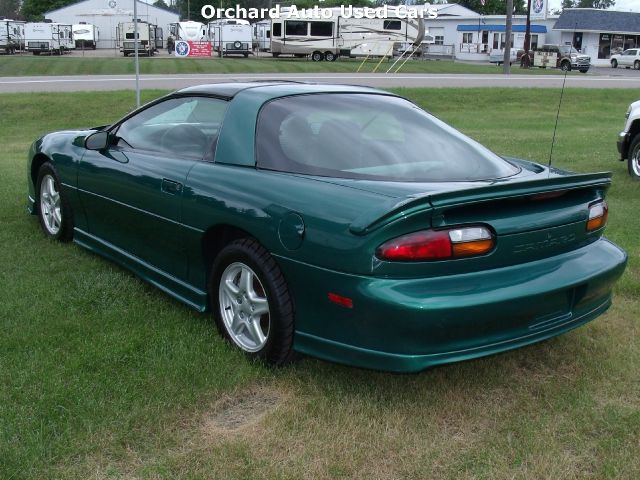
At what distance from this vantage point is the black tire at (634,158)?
8852 millimetres

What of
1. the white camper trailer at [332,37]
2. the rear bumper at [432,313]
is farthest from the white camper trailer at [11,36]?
Result: the rear bumper at [432,313]

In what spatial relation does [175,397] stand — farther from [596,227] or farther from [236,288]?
[596,227]

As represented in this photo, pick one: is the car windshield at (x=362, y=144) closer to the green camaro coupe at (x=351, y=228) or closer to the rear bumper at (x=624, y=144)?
the green camaro coupe at (x=351, y=228)

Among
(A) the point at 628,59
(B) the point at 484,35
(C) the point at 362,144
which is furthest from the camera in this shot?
(B) the point at 484,35

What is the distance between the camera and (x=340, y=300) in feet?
9.96

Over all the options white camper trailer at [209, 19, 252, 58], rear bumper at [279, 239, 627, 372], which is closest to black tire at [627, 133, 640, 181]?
rear bumper at [279, 239, 627, 372]

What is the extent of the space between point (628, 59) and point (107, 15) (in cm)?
4230

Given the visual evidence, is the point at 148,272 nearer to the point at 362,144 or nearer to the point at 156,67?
the point at 362,144

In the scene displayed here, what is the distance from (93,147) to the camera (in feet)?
15.5

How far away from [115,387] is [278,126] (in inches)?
58.6

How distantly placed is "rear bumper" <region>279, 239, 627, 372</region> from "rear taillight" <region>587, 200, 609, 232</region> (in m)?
0.27

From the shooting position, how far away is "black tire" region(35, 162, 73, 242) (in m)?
5.39

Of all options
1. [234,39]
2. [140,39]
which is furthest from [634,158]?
[140,39]

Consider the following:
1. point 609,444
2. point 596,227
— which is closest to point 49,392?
point 609,444
